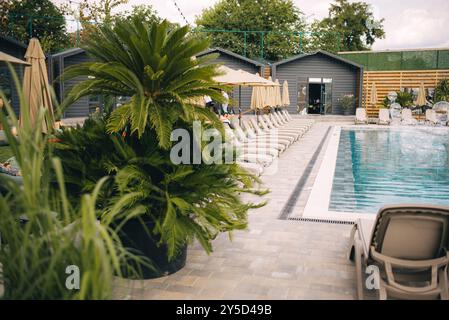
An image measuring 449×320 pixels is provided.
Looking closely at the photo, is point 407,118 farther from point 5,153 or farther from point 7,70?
point 7,70

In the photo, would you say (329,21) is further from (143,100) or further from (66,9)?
(143,100)

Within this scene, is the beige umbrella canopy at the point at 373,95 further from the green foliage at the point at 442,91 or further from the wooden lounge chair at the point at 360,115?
the green foliage at the point at 442,91

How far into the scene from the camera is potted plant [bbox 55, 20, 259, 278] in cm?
427

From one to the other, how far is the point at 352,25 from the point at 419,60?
29793mm

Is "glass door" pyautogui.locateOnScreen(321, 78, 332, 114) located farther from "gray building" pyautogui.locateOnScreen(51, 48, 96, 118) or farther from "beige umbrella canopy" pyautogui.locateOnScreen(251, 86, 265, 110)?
"gray building" pyautogui.locateOnScreen(51, 48, 96, 118)

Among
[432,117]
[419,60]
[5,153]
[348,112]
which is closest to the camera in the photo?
[5,153]

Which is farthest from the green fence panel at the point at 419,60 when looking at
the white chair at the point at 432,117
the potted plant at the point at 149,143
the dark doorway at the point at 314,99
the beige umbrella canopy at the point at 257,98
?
the potted plant at the point at 149,143

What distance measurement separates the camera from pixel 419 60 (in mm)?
28359

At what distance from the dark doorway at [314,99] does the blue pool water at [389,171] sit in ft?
35.6

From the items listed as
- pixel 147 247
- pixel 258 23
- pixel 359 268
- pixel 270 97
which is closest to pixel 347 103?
pixel 270 97

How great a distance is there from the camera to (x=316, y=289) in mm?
4230

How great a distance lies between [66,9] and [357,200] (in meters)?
40.5

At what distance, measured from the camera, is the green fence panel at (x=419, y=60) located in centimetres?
2800

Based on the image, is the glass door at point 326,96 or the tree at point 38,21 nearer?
the glass door at point 326,96
